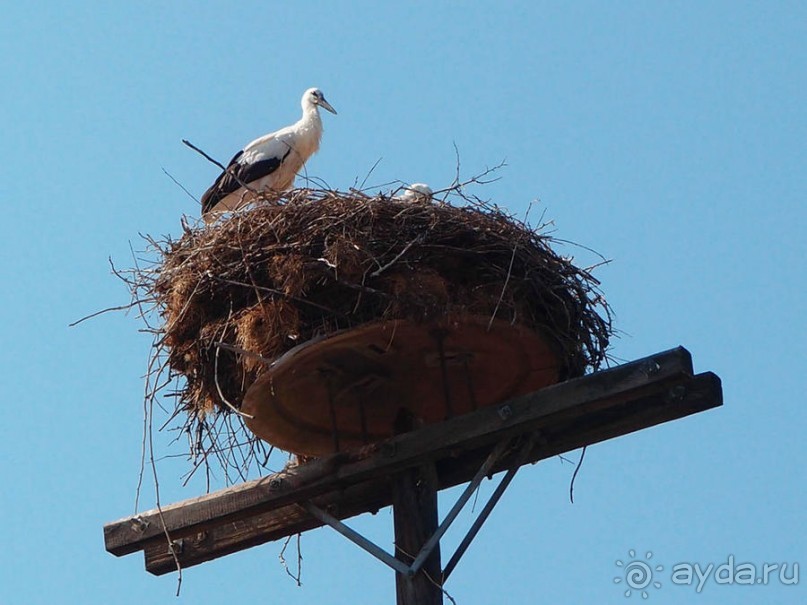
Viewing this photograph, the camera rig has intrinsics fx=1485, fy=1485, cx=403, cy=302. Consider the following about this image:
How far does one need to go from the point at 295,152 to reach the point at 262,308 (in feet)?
15.2

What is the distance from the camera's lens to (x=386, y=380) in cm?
645

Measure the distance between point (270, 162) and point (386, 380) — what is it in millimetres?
4492

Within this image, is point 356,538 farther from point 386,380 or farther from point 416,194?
point 416,194

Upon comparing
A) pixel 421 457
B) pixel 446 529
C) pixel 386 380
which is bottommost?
pixel 446 529

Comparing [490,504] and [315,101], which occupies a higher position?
[315,101]

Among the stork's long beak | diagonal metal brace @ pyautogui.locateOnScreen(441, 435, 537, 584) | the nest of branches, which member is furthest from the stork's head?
diagonal metal brace @ pyautogui.locateOnScreen(441, 435, 537, 584)

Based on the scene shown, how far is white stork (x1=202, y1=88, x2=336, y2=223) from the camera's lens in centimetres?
1021

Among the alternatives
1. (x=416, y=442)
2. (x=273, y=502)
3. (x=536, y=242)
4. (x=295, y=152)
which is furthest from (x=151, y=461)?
(x=295, y=152)

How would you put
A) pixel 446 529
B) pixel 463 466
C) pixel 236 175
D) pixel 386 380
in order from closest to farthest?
pixel 446 529, pixel 463 466, pixel 386 380, pixel 236 175

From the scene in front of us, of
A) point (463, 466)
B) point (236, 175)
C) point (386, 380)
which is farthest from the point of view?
point (236, 175)

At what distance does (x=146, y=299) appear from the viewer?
7.13m

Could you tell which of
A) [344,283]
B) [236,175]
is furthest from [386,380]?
[236,175]

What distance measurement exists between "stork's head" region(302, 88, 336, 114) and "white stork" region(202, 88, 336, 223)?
0.75ft

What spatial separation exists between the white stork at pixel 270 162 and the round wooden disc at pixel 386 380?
12.1 ft
